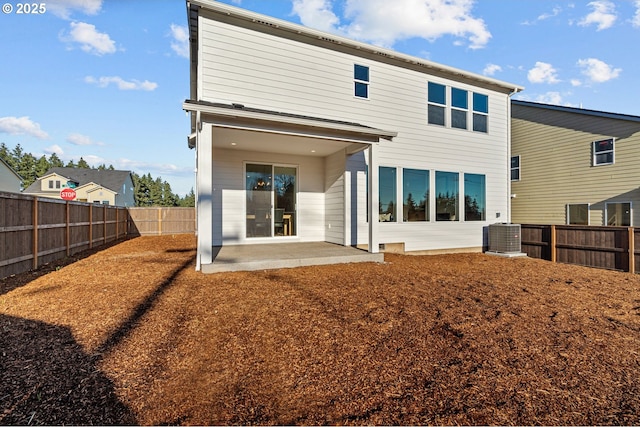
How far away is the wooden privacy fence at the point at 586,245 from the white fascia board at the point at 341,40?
17.2 feet

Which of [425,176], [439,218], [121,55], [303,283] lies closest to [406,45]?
[425,176]

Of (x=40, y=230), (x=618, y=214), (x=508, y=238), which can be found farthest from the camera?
(x=618, y=214)

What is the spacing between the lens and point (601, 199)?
12.0m

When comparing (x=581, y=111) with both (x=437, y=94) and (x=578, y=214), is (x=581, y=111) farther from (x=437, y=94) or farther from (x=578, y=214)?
(x=437, y=94)

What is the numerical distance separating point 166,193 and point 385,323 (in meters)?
65.5

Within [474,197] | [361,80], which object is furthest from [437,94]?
[474,197]

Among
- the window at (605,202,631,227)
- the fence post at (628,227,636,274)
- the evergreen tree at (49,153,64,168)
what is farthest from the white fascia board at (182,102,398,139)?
the evergreen tree at (49,153,64,168)

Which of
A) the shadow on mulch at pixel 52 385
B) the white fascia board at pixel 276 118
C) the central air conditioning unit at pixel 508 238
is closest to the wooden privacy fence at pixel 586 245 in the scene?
the central air conditioning unit at pixel 508 238

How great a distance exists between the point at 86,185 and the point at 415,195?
3878 centimetres

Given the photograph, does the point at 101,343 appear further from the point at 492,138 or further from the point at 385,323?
the point at 492,138

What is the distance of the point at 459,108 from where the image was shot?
10305mm

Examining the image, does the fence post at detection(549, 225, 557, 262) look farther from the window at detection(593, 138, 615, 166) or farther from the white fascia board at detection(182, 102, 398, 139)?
the white fascia board at detection(182, 102, 398, 139)

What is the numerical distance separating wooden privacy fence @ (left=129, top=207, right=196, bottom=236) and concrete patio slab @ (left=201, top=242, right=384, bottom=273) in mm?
10359

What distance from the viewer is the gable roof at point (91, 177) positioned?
118 feet
